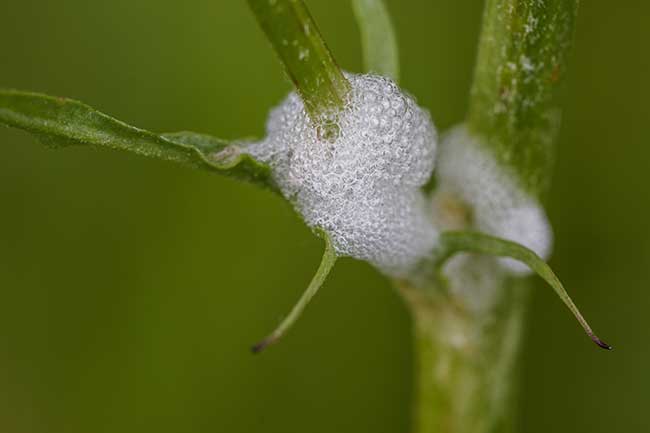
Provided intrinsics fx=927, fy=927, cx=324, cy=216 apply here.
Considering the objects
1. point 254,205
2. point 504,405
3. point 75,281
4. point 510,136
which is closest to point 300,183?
point 510,136

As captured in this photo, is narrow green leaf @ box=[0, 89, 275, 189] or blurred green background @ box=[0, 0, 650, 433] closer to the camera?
narrow green leaf @ box=[0, 89, 275, 189]

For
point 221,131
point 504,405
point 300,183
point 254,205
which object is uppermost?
point 300,183

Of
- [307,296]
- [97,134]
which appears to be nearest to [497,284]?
[307,296]

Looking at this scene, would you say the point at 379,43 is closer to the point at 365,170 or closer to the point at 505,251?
the point at 365,170

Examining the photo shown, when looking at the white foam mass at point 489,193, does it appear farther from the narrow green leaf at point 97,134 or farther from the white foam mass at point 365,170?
the narrow green leaf at point 97,134

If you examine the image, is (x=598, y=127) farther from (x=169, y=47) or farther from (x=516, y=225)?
(x=169, y=47)

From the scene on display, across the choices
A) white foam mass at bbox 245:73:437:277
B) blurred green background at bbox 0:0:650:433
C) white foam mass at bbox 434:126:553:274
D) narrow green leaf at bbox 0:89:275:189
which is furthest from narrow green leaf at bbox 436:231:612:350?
blurred green background at bbox 0:0:650:433

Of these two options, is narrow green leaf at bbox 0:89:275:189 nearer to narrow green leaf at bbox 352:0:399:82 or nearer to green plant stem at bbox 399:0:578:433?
narrow green leaf at bbox 352:0:399:82
